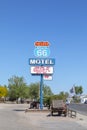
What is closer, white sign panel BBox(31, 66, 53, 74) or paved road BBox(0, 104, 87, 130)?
paved road BBox(0, 104, 87, 130)

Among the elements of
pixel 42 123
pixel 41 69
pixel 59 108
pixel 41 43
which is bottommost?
pixel 42 123

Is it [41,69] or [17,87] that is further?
[17,87]

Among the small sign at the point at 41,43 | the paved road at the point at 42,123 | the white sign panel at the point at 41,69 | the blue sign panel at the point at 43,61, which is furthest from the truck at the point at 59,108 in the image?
the small sign at the point at 41,43

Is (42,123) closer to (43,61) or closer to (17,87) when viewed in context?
(43,61)

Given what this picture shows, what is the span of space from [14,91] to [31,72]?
302ft

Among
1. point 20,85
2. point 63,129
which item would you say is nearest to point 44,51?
point 63,129

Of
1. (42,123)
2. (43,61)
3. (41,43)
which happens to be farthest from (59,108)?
(41,43)

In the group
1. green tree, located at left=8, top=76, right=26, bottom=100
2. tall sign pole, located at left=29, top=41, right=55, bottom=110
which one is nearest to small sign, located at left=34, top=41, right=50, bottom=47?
tall sign pole, located at left=29, top=41, right=55, bottom=110

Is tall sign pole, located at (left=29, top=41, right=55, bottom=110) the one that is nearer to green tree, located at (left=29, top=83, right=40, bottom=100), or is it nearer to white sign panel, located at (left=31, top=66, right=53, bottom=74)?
white sign panel, located at (left=31, top=66, right=53, bottom=74)

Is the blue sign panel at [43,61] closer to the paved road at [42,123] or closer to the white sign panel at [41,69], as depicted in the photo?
the white sign panel at [41,69]

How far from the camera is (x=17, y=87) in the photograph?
145250 millimetres

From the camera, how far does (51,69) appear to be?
175 ft

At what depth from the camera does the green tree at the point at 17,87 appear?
14362cm

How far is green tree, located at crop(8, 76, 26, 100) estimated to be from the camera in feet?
471
